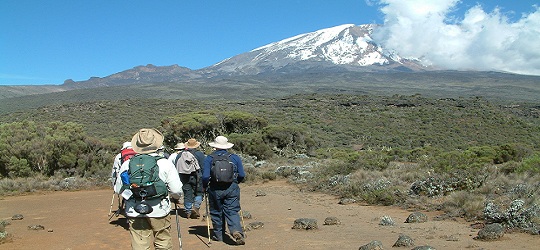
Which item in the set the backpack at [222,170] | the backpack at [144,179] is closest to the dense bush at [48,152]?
the backpack at [222,170]

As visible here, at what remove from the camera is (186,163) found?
8680 millimetres

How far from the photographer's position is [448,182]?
973 cm

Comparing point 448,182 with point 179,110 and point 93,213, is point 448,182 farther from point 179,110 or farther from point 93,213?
point 179,110

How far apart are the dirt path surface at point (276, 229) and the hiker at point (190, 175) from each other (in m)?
0.27

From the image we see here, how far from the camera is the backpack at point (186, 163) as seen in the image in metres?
8.66

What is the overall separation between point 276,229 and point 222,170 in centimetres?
173

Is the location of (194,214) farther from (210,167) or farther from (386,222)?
(386,222)

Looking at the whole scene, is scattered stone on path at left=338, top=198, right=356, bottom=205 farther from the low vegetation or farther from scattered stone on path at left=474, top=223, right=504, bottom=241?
scattered stone on path at left=474, top=223, right=504, bottom=241

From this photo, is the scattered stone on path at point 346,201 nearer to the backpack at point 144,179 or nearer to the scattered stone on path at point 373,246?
the scattered stone on path at point 373,246

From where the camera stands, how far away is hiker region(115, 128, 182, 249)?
4.37 m

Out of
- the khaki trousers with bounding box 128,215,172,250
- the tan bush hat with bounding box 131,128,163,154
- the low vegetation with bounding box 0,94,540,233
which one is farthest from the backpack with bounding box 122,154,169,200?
the low vegetation with bounding box 0,94,540,233

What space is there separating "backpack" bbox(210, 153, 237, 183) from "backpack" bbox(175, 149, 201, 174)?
7.59 feet

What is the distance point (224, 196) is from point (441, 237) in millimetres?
2943

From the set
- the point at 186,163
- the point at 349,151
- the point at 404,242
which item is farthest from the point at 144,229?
the point at 349,151
